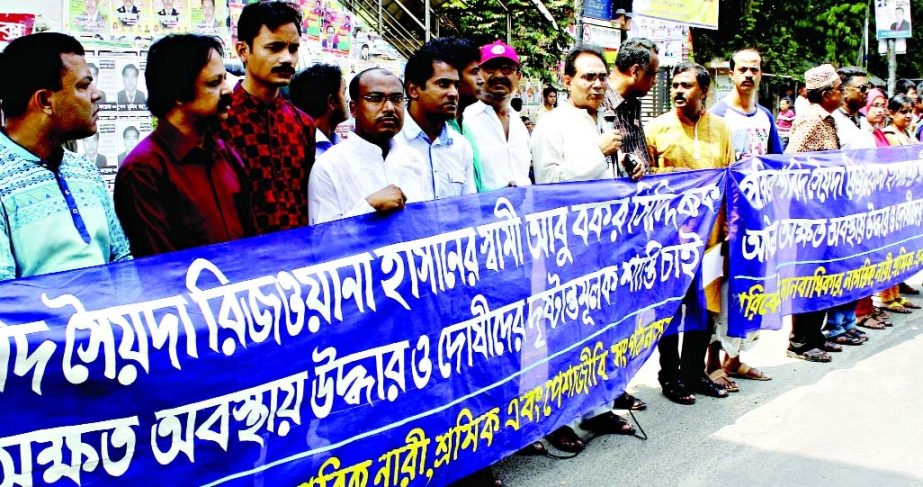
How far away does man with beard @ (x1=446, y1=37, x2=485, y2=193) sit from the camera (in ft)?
14.0

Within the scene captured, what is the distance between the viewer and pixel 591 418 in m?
4.48

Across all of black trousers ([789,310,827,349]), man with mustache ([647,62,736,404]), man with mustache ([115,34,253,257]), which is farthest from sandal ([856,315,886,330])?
man with mustache ([115,34,253,257])

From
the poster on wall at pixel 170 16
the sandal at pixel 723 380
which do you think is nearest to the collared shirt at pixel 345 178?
the sandal at pixel 723 380

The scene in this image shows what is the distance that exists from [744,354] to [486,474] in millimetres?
3105

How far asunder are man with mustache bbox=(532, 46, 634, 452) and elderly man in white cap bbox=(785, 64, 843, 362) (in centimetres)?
220

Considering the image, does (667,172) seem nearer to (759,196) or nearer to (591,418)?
(759,196)

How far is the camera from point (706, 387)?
5102 millimetres

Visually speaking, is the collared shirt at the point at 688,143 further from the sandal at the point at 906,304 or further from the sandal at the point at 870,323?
the sandal at the point at 906,304

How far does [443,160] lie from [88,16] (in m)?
4.49

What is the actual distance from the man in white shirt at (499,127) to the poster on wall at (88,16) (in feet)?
12.9

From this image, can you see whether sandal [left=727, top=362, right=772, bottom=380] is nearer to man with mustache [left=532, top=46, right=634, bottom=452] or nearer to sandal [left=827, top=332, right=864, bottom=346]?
sandal [left=827, top=332, right=864, bottom=346]

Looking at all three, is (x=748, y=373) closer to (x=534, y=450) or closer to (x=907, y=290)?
(x=534, y=450)

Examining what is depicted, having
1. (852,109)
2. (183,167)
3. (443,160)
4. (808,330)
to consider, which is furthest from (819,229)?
(183,167)

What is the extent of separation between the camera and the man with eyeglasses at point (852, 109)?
21.9 feet
